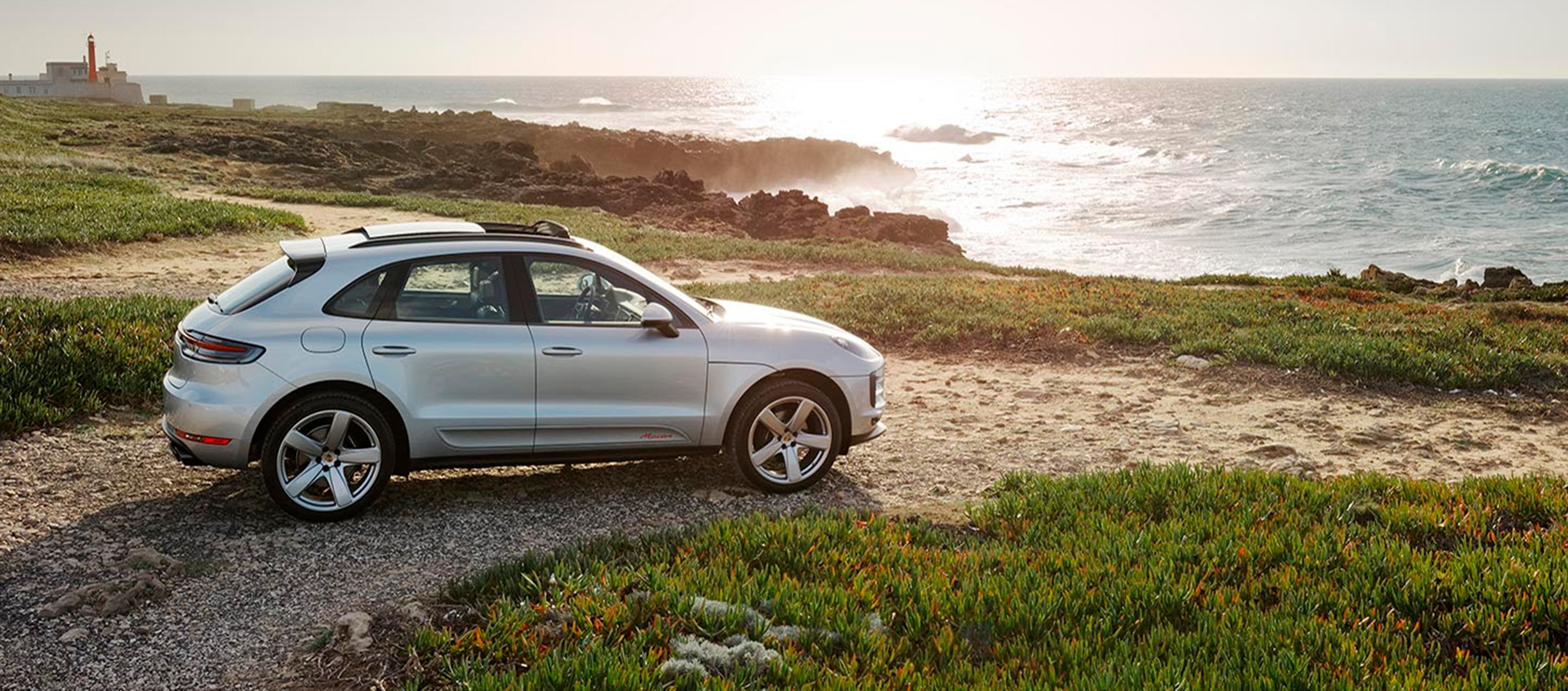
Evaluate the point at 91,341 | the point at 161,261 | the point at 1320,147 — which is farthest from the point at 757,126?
the point at 91,341

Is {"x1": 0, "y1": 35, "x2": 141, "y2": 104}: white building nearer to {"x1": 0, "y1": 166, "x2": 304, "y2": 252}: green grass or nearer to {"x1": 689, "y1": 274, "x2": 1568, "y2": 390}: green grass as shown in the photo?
{"x1": 0, "y1": 166, "x2": 304, "y2": 252}: green grass

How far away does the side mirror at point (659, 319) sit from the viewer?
23.3 ft

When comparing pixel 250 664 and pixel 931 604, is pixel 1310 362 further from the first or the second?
pixel 250 664

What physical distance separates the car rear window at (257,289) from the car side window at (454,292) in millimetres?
637

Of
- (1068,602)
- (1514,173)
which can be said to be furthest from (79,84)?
(1068,602)

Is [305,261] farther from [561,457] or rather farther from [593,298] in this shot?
[561,457]

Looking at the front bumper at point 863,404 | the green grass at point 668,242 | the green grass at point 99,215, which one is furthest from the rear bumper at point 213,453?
the green grass at point 668,242

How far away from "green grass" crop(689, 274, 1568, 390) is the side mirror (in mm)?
7240

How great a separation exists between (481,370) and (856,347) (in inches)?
96.3

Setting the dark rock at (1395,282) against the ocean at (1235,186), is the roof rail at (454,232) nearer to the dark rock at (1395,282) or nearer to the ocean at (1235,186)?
the dark rock at (1395,282)

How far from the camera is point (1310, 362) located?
12.7 metres

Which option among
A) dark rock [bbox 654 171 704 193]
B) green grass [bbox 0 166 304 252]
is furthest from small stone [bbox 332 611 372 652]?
dark rock [bbox 654 171 704 193]

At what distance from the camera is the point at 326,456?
21.7ft

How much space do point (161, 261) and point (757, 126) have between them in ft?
389
